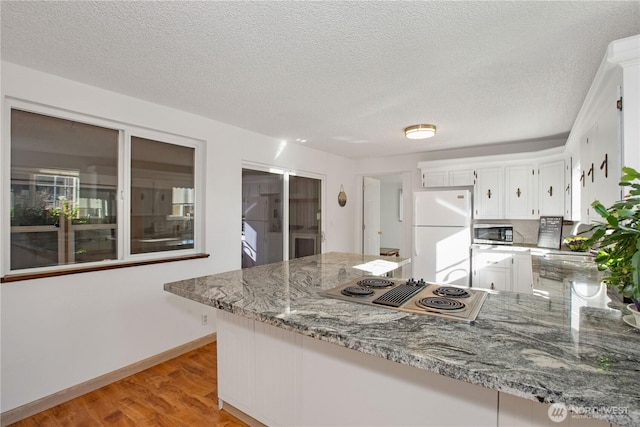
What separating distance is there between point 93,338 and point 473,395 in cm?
265

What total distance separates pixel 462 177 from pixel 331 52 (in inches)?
129

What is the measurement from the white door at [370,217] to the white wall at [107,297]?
8.47 feet

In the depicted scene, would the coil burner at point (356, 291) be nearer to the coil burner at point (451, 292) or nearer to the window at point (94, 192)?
the coil burner at point (451, 292)

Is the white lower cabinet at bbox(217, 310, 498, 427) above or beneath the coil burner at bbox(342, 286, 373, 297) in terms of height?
beneath

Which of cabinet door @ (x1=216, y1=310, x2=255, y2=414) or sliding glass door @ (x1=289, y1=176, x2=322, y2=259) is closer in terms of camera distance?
cabinet door @ (x1=216, y1=310, x2=255, y2=414)

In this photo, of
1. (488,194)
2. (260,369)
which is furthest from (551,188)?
(260,369)

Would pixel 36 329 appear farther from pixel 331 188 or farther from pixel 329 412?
pixel 331 188

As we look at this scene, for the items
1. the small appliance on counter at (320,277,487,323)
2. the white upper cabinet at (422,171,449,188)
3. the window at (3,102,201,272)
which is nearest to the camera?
the small appliance on counter at (320,277,487,323)

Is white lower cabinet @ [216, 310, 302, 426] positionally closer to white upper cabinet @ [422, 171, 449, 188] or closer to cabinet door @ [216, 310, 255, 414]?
cabinet door @ [216, 310, 255, 414]

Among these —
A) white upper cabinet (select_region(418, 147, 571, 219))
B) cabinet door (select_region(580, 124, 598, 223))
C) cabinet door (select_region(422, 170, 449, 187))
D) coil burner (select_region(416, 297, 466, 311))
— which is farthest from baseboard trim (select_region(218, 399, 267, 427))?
cabinet door (select_region(422, 170, 449, 187))

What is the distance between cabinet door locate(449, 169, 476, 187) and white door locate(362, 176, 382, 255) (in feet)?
5.18

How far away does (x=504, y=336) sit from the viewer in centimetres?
109

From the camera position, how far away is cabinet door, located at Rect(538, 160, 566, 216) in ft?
12.3

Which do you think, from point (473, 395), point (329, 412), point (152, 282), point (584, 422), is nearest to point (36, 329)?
point (152, 282)
